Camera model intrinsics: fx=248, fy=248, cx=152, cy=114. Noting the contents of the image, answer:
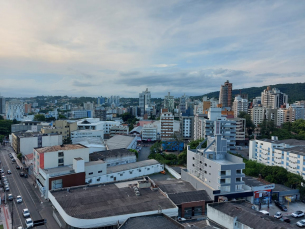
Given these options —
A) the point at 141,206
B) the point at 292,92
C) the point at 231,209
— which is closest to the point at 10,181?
the point at 141,206

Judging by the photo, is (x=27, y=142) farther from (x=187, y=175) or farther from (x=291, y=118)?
(x=291, y=118)

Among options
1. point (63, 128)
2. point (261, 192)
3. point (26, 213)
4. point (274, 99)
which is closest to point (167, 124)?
point (63, 128)

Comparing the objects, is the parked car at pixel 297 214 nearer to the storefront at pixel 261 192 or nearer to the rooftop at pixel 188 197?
the storefront at pixel 261 192

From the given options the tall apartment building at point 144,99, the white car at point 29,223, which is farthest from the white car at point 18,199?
the tall apartment building at point 144,99

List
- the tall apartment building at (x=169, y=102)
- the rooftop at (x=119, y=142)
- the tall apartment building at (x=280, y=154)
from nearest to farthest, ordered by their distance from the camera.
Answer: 1. the tall apartment building at (x=280, y=154)
2. the rooftop at (x=119, y=142)
3. the tall apartment building at (x=169, y=102)

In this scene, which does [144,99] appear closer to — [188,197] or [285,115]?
[285,115]

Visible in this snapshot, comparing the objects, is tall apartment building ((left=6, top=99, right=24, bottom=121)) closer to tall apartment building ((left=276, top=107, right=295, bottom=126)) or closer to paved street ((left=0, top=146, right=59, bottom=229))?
paved street ((left=0, top=146, right=59, bottom=229))
